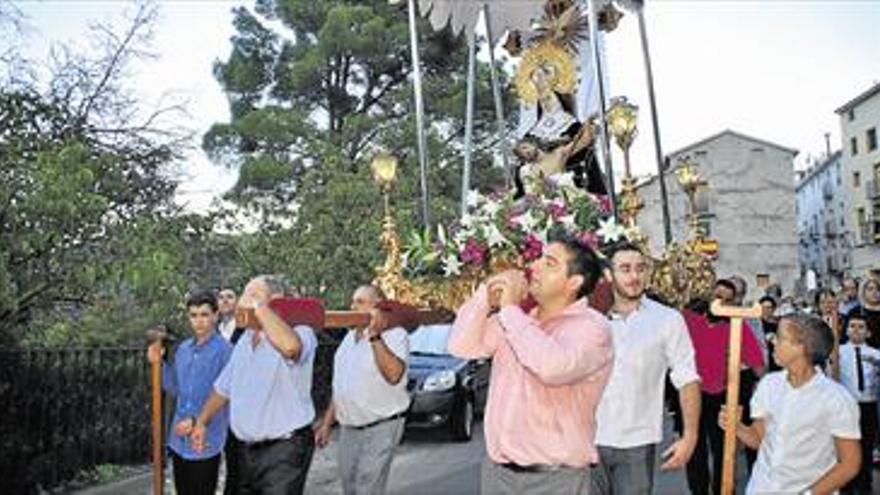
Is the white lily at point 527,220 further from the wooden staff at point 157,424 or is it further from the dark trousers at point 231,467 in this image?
the dark trousers at point 231,467

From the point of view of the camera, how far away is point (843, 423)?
4246 millimetres

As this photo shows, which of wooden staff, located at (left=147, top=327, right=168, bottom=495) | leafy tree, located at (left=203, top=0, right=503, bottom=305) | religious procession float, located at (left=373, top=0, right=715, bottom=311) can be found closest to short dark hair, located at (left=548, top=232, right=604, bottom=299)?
religious procession float, located at (left=373, top=0, right=715, bottom=311)

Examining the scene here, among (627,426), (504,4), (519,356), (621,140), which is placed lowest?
(627,426)

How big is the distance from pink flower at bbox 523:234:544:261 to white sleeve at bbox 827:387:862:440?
6.37ft

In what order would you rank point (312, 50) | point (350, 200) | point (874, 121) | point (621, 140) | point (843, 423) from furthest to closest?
point (874, 121) → point (312, 50) → point (350, 200) → point (621, 140) → point (843, 423)

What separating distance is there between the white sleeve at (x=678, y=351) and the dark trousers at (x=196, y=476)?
2.83 meters

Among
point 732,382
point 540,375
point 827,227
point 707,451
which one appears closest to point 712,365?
point 707,451

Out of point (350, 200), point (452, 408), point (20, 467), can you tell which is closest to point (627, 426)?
point (20, 467)

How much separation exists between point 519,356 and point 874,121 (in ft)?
188

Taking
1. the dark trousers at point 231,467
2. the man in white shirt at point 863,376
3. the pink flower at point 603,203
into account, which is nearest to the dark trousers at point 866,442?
the man in white shirt at point 863,376

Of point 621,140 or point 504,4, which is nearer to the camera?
point 621,140

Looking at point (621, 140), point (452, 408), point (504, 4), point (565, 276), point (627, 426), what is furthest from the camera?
point (452, 408)

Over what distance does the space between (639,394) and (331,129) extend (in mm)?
21041

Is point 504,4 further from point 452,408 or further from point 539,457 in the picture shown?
point 539,457
